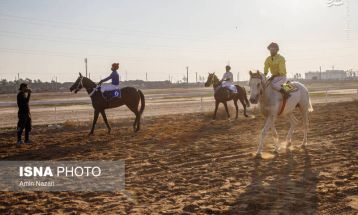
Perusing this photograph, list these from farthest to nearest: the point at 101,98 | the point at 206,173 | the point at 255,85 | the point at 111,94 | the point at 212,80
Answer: the point at 212,80 < the point at 111,94 < the point at 101,98 < the point at 255,85 < the point at 206,173

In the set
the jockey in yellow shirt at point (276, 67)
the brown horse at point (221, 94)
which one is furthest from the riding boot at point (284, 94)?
the brown horse at point (221, 94)

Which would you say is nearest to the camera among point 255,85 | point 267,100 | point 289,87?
point 255,85

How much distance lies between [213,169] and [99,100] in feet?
26.5

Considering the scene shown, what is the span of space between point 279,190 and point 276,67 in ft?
15.3

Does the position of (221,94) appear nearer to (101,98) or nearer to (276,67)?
(101,98)

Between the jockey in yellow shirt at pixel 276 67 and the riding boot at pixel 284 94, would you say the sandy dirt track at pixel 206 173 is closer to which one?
the riding boot at pixel 284 94

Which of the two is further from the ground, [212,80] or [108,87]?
[212,80]

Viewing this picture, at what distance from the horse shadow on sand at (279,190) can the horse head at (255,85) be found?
5.36 feet

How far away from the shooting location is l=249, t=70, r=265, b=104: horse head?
32.1 feet

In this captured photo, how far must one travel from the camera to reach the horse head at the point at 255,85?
32.1 ft

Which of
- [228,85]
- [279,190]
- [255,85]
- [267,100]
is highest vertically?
[228,85]

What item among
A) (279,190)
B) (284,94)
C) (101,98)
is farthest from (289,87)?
(101,98)

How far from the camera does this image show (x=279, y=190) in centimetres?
671

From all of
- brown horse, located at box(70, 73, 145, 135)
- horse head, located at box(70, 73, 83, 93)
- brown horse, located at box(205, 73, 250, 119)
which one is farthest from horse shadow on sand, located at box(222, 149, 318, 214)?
brown horse, located at box(205, 73, 250, 119)
